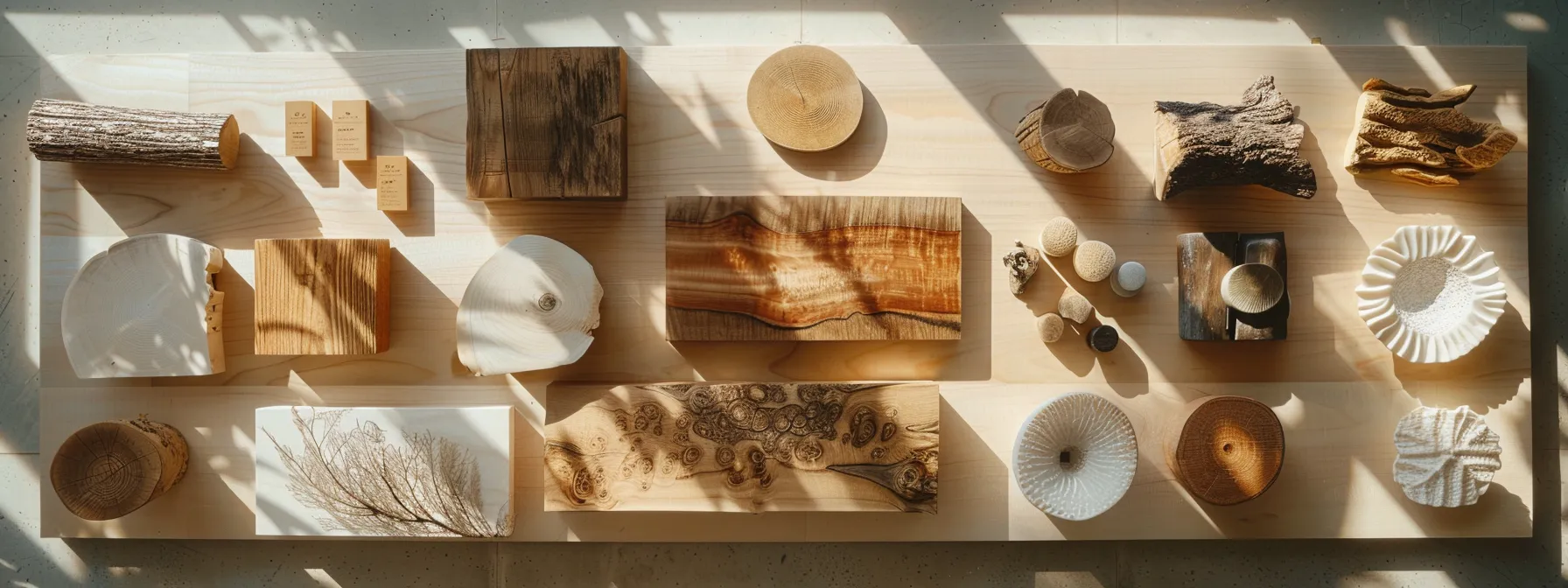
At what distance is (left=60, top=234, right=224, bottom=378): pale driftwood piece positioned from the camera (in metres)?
2.05

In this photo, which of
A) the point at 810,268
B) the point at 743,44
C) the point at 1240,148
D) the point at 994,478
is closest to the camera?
the point at 1240,148

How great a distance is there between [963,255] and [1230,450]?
3.26 feet

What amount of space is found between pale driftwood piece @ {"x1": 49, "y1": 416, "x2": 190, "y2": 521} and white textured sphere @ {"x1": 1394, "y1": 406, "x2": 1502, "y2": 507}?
3.90m

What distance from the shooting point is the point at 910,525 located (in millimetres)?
2141

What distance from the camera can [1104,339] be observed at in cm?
206

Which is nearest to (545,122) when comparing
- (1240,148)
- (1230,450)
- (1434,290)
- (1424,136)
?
(1240,148)

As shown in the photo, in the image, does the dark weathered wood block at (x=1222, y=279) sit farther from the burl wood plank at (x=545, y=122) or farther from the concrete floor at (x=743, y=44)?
the burl wood plank at (x=545, y=122)

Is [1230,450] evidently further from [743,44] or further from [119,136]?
[119,136]

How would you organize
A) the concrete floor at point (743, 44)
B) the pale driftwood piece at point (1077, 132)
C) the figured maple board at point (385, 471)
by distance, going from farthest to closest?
the concrete floor at point (743, 44)
the figured maple board at point (385, 471)
the pale driftwood piece at point (1077, 132)

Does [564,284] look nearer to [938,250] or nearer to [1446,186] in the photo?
[938,250]

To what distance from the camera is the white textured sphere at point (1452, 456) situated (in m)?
2.06

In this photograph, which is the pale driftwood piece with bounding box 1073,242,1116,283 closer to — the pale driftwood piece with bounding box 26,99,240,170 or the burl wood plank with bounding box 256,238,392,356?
the burl wood plank with bounding box 256,238,392,356

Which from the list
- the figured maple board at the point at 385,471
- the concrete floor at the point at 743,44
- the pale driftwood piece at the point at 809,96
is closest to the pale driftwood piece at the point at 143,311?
the figured maple board at the point at 385,471

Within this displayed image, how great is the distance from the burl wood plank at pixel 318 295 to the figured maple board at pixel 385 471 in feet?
0.71
